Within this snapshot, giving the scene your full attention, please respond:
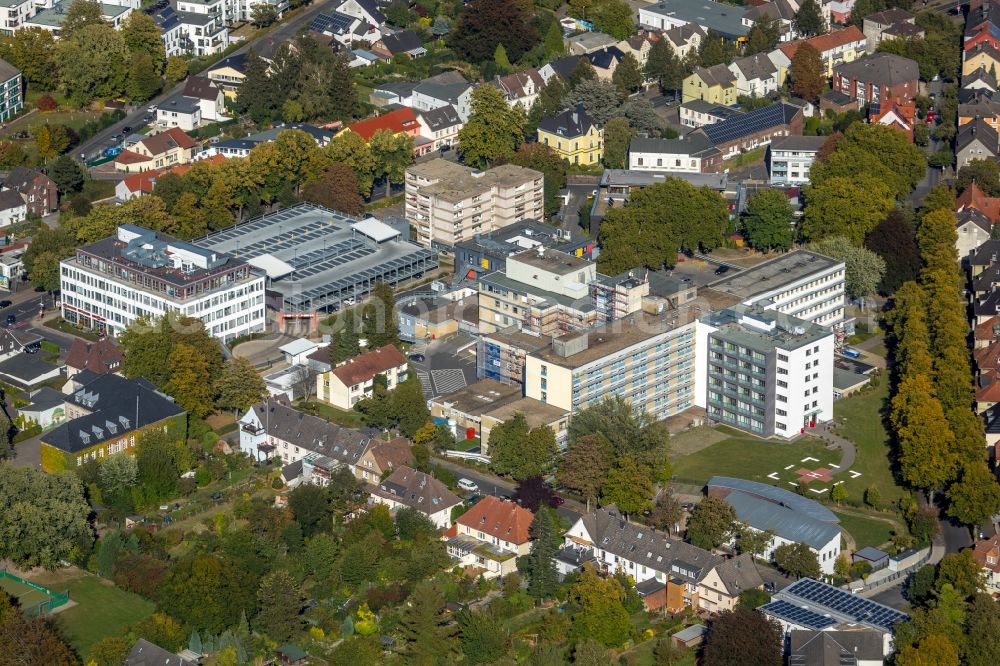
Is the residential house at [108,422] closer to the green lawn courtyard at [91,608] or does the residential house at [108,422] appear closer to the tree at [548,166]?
the green lawn courtyard at [91,608]

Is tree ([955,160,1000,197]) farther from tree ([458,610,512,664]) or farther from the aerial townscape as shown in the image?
tree ([458,610,512,664])

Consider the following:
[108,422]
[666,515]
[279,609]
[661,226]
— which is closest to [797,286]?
[661,226]

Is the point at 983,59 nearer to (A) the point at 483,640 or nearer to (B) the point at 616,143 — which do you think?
(B) the point at 616,143

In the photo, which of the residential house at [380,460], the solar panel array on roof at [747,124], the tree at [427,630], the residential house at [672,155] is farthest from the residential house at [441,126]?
the tree at [427,630]

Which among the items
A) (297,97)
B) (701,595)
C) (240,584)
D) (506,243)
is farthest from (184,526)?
(297,97)

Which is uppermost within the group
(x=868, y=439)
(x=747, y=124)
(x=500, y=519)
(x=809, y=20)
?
(x=809, y=20)

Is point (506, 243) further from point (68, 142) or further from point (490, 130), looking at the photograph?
point (68, 142)

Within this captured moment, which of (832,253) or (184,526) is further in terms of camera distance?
(832,253)

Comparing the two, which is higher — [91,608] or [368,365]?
[368,365]
